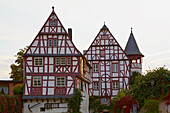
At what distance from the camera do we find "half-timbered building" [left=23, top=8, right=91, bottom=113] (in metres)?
34.9

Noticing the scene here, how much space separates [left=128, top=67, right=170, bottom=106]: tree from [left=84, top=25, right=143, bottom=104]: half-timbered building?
24.5 metres

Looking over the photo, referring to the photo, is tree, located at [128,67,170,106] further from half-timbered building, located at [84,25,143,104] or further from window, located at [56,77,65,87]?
half-timbered building, located at [84,25,143,104]

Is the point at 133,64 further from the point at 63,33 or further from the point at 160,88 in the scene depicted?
the point at 160,88

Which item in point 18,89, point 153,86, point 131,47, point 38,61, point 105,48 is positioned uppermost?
point 131,47

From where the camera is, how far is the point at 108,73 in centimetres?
4866

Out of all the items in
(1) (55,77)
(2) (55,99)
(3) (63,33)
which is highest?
(3) (63,33)

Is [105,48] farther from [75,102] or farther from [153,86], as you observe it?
[153,86]

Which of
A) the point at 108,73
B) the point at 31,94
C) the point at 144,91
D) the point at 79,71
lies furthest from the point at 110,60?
the point at 144,91

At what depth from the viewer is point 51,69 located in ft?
117

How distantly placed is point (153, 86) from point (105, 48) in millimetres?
26112

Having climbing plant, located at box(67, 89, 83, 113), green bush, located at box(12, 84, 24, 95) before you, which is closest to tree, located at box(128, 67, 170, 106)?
climbing plant, located at box(67, 89, 83, 113)

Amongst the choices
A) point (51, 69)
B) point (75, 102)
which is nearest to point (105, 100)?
point (75, 102)

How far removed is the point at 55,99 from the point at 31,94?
2.49m

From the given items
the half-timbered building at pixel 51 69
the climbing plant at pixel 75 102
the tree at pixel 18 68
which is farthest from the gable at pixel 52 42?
the tree at pixel 18 68
